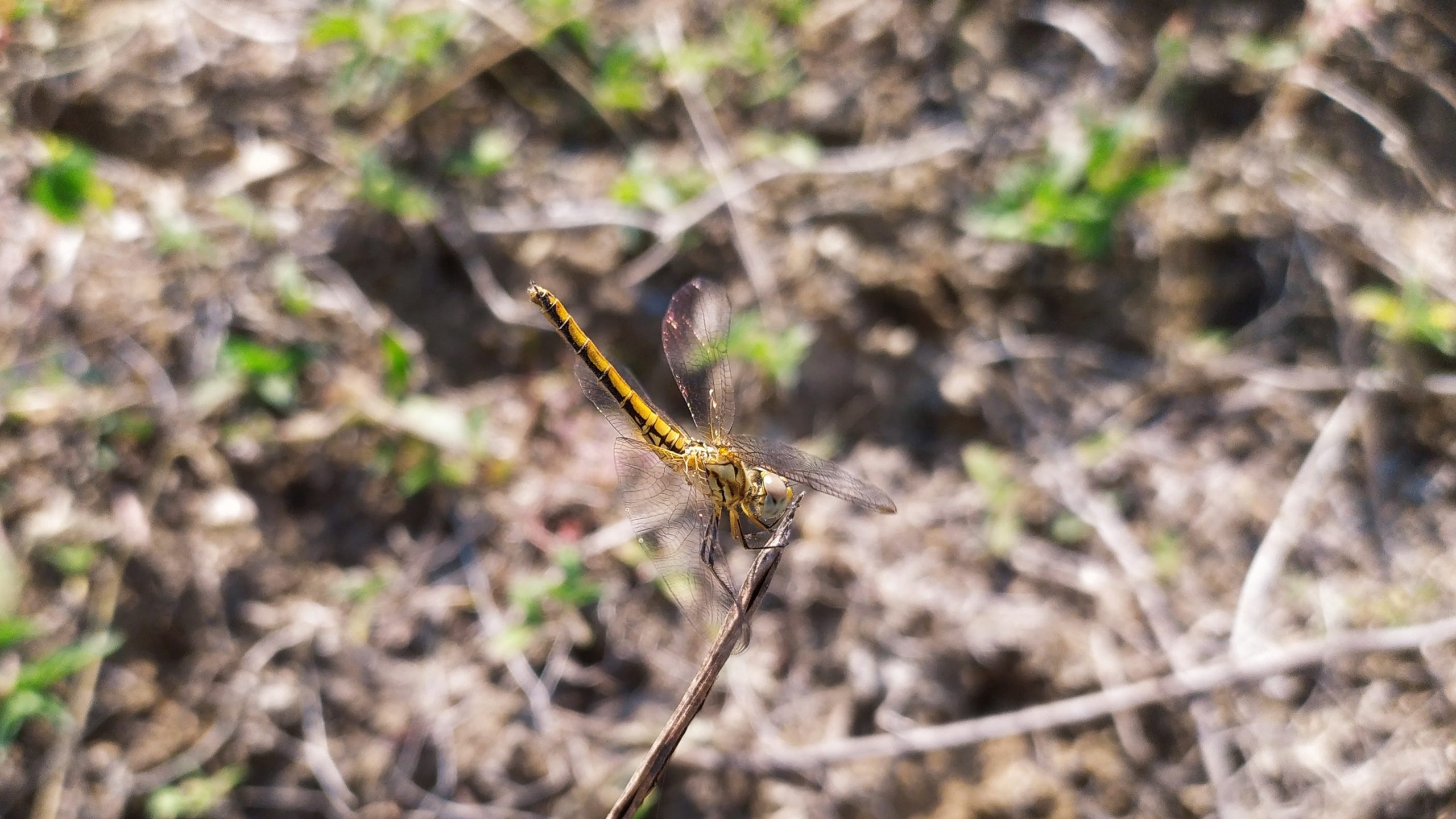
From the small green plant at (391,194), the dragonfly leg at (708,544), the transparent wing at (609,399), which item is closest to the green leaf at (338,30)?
the small green plant at (391,194)

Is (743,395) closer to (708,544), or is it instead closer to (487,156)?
(487,156)

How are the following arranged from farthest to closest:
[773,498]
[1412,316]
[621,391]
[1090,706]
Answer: [1412,316], [1090,706], [621,391], [773,498]

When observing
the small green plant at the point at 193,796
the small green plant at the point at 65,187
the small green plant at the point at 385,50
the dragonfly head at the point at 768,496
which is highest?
the dragonfly head at the point at 768,496

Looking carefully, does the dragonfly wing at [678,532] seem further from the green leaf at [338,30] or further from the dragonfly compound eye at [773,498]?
the green leaf at [338,30]

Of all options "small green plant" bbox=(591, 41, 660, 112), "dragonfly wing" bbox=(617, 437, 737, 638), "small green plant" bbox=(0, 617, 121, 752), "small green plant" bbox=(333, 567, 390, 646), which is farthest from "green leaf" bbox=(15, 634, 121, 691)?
"small green plant" bbox=(591, 41, 660, 112)

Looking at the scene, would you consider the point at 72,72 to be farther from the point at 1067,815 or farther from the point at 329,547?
the point at 1067,815

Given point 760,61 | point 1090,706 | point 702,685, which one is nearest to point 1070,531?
point 1090,706
